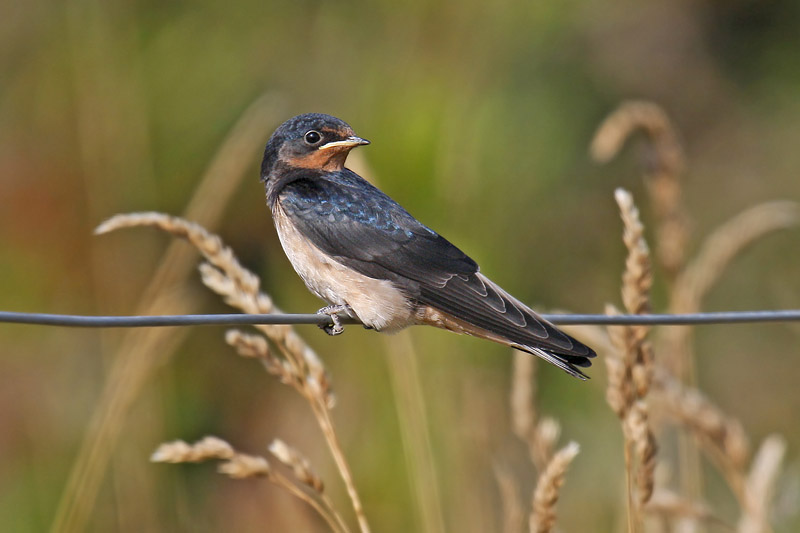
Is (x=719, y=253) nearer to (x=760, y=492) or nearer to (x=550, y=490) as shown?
(x=760, y=492)

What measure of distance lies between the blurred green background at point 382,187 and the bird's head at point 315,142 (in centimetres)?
23

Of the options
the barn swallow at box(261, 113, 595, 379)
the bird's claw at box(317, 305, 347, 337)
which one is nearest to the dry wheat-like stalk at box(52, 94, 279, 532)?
the barn swallow at box(261, 113, 595, 379)

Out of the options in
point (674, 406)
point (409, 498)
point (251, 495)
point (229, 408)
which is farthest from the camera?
point (229, 408)

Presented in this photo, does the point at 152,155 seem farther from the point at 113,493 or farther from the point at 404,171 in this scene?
the point at 113,493

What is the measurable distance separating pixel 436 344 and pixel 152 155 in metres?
1.64

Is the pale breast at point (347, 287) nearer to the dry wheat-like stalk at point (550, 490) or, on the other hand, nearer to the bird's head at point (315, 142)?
the bird's head at point (315, 142)

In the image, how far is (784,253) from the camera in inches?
222

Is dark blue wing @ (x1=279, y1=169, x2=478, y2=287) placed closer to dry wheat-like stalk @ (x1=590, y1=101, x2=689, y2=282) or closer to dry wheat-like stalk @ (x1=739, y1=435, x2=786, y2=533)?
dry wheat-like stalk @ (x1=590, y1=101, x2=689, y2=282)

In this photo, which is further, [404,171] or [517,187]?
[517,187]

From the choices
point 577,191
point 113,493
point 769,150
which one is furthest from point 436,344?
point 769,150

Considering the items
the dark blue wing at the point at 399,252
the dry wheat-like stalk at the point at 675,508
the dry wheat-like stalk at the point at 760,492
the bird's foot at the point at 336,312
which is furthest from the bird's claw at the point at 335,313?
the dry wheat-like stalk at the point at 760,492

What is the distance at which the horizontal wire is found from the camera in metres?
1.95

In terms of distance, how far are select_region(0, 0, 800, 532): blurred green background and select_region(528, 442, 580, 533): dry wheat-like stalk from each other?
2.91 ft

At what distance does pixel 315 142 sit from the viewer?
3.10 m
